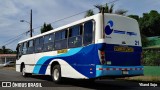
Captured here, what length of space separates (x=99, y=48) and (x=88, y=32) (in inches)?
45.8

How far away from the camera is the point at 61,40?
15.7 metres

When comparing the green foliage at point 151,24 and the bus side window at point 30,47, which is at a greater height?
the green foliage at point 151,24

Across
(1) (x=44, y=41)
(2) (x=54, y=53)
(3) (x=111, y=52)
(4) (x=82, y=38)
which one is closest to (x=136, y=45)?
(3) (x=111, y=52)

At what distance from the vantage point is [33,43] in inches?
808

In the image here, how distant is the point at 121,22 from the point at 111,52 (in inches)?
63.3

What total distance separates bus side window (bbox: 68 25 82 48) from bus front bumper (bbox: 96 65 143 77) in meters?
2.04

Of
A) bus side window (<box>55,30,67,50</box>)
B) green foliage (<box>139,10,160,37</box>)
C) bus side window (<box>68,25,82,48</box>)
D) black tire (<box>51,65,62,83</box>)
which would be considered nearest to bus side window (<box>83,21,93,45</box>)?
bus side window (<box>68,25,82,48</box>)

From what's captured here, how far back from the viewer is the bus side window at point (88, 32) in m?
12.7

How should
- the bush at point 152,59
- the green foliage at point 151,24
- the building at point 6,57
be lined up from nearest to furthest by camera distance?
the bush at point 152,59 < the green foliage at point 151,24 < the building at point 6,57

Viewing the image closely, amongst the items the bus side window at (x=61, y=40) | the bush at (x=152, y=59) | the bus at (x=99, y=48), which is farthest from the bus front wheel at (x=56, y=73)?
the bush at (x=152, y=59)

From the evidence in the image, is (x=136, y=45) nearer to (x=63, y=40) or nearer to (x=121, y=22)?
(x=121, y=22)

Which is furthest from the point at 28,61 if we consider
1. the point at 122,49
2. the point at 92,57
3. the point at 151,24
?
the point at 151,24

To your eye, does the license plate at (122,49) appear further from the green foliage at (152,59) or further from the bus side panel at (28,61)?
the bus side panel at (28,61)

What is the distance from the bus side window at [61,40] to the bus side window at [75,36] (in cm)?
62
